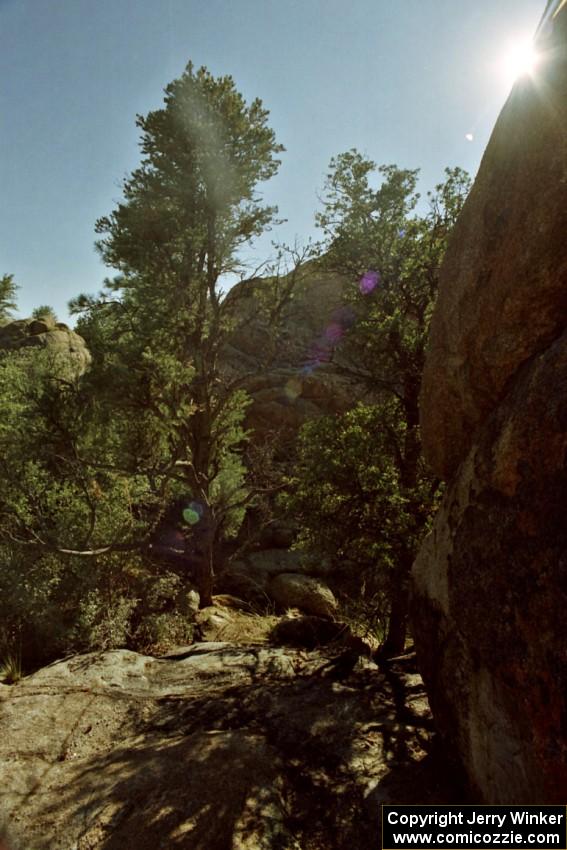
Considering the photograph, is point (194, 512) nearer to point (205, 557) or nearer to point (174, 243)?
point (205, 557)

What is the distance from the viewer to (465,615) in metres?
4.23

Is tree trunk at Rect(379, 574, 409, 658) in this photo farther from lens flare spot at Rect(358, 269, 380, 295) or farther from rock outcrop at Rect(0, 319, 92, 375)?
rock outcrop at Rect(0, 319, 92, 375)

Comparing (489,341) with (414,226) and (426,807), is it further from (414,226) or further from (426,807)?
(414,226)

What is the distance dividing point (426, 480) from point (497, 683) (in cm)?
515

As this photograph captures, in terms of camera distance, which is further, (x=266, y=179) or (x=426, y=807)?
(x=266, y=179)

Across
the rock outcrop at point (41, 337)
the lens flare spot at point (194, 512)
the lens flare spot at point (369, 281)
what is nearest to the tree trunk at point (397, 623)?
the lens flare spot at point (369, 281)

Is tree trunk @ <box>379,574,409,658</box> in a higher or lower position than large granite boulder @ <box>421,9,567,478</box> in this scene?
lower

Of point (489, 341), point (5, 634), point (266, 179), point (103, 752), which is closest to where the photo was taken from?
point (489, 341)

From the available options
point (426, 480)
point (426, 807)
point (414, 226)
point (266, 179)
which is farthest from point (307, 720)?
point (266, 179)

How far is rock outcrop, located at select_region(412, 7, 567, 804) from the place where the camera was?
126 inches

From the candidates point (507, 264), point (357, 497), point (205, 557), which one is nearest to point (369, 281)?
point (357, 497)

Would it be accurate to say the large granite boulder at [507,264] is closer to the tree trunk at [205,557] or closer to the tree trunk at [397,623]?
the tree trunk at [397,623]

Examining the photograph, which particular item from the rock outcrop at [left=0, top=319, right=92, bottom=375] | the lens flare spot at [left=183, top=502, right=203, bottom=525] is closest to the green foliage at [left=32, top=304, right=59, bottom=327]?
the rock outcrop at [left=0, top=319, right=92, bottom=375]

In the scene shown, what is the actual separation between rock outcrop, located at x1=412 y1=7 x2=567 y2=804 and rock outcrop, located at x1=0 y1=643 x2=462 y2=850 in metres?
1.15
